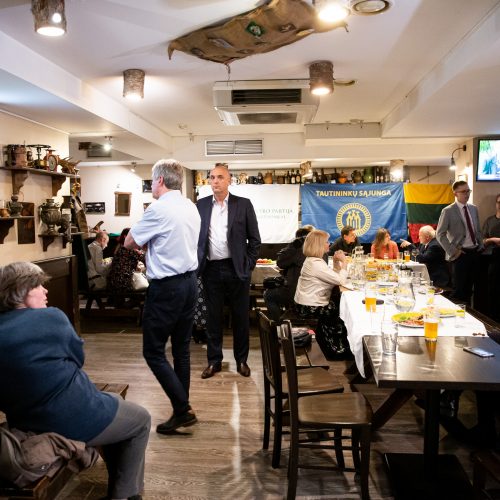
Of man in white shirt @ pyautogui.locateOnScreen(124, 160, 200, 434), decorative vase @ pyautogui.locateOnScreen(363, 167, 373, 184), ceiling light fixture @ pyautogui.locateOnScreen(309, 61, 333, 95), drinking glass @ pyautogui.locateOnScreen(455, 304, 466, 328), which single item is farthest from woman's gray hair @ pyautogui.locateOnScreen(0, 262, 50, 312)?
decorative vase @ pyautogui.locateOnScreen(363, 167, 373, 184)

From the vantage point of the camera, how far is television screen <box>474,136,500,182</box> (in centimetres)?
704

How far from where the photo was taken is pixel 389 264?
5.70 metres

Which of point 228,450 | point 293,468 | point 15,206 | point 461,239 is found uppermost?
point 15,206

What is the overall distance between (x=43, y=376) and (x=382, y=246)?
566cm

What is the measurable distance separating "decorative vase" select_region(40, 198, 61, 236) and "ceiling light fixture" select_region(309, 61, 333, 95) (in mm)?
2986

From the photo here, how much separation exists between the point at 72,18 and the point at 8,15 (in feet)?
1.29

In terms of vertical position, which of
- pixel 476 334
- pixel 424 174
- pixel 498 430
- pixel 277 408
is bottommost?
pixel 498 430

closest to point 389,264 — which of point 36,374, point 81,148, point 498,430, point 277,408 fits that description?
point 498,430

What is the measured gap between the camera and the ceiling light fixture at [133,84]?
448 centimetres

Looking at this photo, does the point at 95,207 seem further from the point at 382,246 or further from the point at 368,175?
the point at 382,246

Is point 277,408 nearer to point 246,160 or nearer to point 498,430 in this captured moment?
point 498,430

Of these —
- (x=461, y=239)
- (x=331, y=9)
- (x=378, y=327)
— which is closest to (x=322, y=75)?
(x=331, y=9)

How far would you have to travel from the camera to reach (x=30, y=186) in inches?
205

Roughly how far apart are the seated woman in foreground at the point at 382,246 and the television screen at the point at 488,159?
5.18ft
